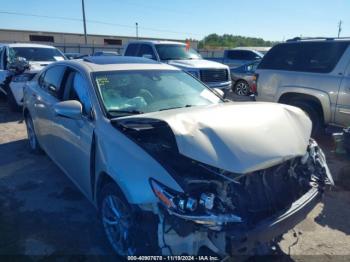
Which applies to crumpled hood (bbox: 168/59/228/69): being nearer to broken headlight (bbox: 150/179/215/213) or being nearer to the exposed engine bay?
the exposed engine bay

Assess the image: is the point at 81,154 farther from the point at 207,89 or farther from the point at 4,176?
the point at 4,176

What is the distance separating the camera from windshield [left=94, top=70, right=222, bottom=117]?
11.0ft

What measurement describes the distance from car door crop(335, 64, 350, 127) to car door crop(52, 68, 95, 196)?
4.58 meters

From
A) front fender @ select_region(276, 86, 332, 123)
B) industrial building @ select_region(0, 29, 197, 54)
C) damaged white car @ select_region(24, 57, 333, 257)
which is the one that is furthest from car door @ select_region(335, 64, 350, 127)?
industrial building @ select_region(0, 29, 197, 54)

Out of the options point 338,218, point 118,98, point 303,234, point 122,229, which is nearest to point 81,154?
point 118,98

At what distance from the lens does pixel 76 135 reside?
3.49 meters

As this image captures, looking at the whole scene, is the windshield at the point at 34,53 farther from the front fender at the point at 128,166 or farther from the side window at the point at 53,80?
the front fender at the point at 128,166

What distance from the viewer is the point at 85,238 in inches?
129

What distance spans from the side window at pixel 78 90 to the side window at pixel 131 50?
25.2ft

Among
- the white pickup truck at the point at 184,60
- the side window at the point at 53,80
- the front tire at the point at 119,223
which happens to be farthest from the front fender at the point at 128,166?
the white pickup truck at the point at 184,60

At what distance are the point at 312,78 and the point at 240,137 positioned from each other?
4438mm

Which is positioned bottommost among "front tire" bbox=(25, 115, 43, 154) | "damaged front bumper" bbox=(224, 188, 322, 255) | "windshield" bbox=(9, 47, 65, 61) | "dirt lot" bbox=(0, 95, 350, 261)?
"dirt lot" bbox=(0, 95, 350, 261)

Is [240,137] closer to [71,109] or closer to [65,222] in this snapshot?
[71,109]

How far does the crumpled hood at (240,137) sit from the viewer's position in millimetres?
2307
